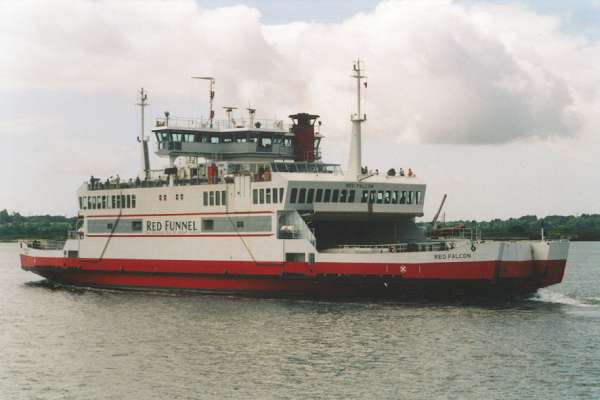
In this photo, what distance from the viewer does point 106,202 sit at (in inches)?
2098

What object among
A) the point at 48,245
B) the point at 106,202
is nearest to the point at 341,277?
the point at 106,202

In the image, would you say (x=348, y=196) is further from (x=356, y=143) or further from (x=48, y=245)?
(x=48, y=245)

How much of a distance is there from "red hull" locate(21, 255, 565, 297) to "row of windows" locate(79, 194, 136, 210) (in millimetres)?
3411

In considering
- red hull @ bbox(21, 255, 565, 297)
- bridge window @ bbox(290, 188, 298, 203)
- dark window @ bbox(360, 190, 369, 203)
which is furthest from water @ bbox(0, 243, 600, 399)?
dark window @ bbox(360, 190, 369, 203)

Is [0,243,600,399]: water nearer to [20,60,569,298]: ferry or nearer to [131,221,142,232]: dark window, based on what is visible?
[20,60,569,298]: ferry

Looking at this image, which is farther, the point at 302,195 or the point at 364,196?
the point at 364,196

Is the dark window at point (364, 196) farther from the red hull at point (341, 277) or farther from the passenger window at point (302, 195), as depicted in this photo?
the red hull at point (341, 277)

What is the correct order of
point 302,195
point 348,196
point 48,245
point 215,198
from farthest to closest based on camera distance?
point 48,245, point 215,198, point 348,196, point 302,195

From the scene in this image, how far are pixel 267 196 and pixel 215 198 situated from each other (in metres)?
3.86

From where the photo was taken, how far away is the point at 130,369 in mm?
29922

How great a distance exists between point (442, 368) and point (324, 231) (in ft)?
68.5

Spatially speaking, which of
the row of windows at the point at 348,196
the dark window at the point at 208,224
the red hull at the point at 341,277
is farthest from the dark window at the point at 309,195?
the dark window at the point at 208,224

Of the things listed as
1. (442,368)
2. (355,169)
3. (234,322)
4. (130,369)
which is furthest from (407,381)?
A: (355,169)

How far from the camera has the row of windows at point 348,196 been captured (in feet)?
145
